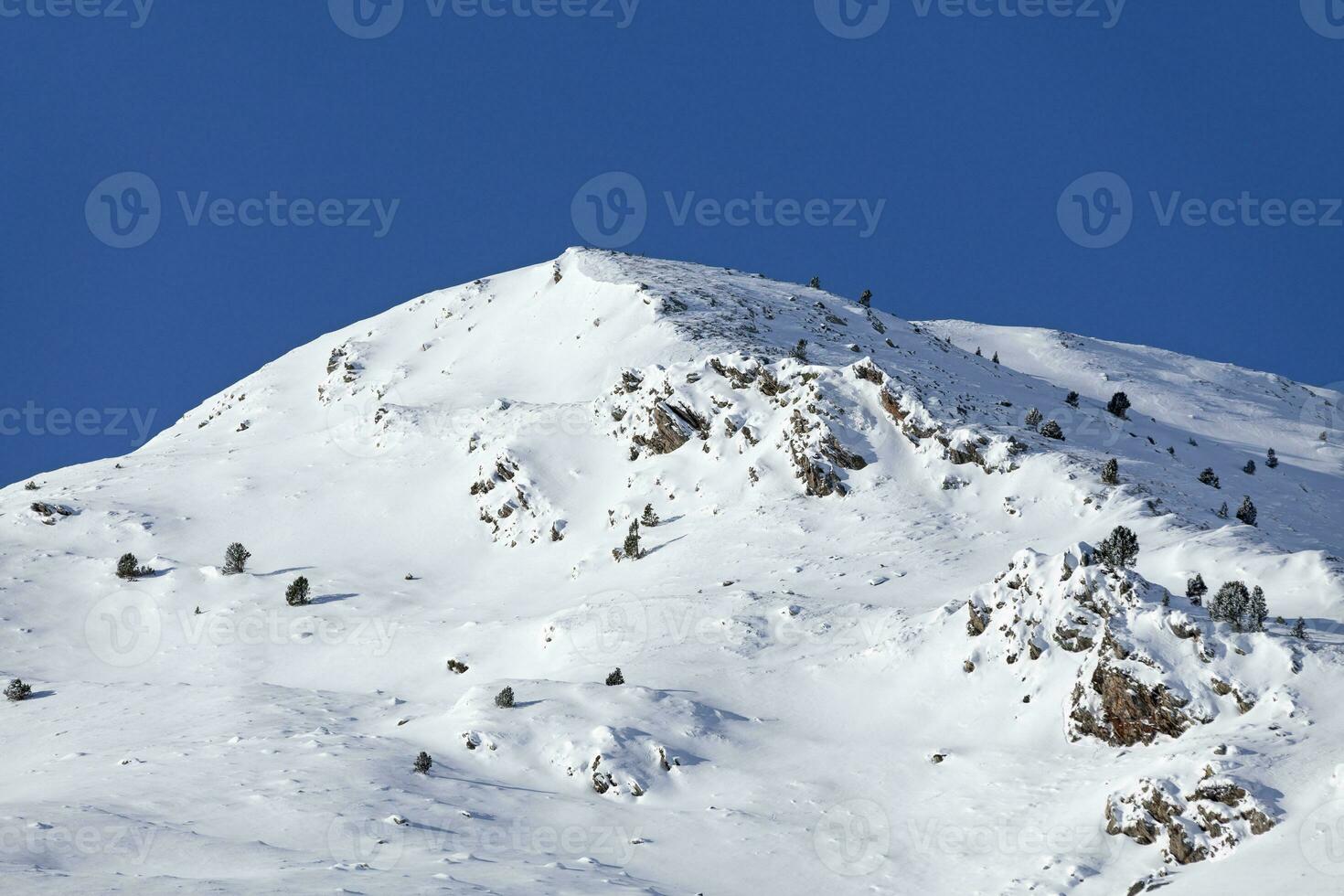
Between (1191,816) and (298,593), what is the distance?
126ft

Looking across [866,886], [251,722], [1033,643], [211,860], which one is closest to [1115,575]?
→ [1033,643]

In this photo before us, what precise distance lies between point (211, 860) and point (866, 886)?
14.6 meters

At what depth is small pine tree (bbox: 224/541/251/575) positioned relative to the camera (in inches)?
Answer: 2089

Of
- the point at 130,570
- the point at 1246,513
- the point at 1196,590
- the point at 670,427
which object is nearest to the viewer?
the point at 1196,590

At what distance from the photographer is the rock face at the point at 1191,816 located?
75.9 ft

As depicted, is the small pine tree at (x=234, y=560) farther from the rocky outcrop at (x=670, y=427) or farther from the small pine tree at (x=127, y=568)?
the rocky outcrop at (x=670, y=427)

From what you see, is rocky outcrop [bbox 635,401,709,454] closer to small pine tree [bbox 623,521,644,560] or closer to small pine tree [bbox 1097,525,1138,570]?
small pine tree [bbox 623,521,644,560]

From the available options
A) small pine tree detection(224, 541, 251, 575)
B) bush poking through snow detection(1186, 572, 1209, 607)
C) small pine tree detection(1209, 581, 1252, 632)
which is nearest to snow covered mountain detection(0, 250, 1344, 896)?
small pine tree detection(1209, 581, 1252, 632)

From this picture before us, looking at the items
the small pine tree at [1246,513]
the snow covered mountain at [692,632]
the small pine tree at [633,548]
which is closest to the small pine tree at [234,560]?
the snow covered mountain at [692,632]

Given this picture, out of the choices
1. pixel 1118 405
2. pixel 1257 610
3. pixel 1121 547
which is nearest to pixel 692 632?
pixel 1121 547

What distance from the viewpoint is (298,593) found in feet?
163

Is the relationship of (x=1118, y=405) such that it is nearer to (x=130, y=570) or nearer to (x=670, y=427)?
(x=670, y=427)

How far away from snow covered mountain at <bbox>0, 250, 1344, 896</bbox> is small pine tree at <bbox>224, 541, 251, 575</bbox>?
1652 millimetres

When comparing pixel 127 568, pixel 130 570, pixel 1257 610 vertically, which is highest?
pixel 1257 610
